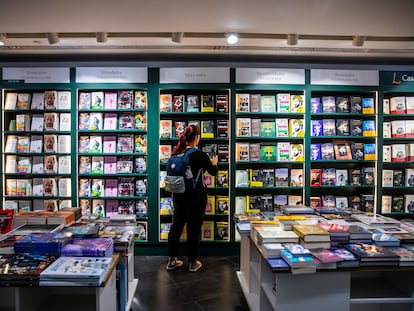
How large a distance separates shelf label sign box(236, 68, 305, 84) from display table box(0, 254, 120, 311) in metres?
3.07

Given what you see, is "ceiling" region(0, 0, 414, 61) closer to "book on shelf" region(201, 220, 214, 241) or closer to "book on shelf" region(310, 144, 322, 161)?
"book on shelf" region(310, 144, 322, 161)

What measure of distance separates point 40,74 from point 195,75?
2209 mm

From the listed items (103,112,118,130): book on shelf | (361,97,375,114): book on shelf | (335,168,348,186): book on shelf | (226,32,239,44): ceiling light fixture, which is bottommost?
(335,168,348,186): book on shelf

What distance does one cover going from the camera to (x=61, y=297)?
7.79ft

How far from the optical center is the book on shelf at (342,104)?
185 inches

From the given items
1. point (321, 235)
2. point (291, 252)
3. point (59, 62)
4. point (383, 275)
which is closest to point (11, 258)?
point (291, 252)

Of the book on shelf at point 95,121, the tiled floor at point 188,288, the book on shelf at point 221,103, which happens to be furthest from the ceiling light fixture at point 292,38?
the tiled floor at point 188,288

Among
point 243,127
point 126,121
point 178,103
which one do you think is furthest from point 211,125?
point 126,121

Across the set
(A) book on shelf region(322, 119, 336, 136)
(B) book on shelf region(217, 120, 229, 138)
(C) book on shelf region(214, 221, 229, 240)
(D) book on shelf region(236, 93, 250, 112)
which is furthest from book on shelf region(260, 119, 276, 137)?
(C) book on shelf region(214, 221, 229, 240)

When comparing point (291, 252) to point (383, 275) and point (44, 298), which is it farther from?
point (44, 298)

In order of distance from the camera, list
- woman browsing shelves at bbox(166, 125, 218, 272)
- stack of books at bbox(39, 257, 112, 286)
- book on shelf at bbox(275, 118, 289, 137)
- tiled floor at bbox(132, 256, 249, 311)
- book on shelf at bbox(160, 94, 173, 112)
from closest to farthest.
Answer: stack of books at bbox(39, 257, 112, 286) < tiled floor at bbox(132, 256, 249, 311) < woman browsing shelves at bbox(166, 125, 218, 272) < book on shelf at bbox(160, 94, 173, 112) < book on shelf at bbox(275, 118, 289, 137)

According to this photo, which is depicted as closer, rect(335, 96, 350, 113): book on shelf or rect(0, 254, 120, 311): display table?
rect(0, 254, 120, 311): display table

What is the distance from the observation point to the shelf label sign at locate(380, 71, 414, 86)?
4.59 m

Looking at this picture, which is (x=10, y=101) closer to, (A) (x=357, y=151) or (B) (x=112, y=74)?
(B) (x=112, y=74)
